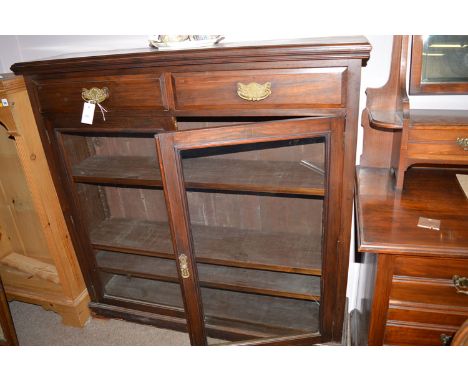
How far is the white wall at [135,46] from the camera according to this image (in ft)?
4.75

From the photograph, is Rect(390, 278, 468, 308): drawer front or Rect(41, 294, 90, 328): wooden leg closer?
Rect(390, 278, 468, 308): drawer front

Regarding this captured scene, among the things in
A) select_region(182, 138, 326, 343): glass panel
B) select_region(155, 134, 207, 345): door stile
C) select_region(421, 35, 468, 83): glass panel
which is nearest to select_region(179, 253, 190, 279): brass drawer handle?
select_region(155, 134, 207, 345): door stile

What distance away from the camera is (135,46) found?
5.71 feet

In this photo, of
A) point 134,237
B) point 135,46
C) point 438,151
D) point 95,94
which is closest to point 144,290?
point 134,237

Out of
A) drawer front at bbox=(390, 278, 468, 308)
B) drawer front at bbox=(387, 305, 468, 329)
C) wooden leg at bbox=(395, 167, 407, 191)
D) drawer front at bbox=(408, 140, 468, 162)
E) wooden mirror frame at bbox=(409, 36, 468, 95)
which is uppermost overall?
wooden mirror frame at bbox=(409, 36, 468, 95)

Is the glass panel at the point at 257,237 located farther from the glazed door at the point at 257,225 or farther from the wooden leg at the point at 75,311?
the wooden leg at the point at 75,311

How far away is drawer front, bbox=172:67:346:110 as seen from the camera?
1218 mm

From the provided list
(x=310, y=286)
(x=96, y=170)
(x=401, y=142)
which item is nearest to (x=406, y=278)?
(x=401, y=142)

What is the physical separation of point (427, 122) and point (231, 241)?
1.05 metres

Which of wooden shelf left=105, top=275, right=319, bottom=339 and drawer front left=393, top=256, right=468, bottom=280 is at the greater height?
drawer front left=393, top=256, right=468, bottom=280

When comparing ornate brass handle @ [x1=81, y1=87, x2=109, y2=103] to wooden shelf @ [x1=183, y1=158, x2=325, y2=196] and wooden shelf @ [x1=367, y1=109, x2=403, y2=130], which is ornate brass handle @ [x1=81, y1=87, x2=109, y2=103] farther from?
wooden shelf @ [x1=367, y1=109, x2=403, y2=130]

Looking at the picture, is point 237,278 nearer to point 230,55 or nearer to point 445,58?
point 230,55

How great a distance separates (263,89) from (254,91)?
0.11 ft

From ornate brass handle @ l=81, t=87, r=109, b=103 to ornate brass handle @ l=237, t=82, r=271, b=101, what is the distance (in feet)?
1.87
